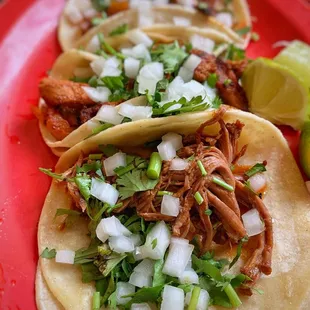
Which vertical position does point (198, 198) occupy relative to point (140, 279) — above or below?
above

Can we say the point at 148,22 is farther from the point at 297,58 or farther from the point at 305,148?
the point at 305,148

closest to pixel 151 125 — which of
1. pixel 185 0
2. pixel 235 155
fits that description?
pixel 235 155

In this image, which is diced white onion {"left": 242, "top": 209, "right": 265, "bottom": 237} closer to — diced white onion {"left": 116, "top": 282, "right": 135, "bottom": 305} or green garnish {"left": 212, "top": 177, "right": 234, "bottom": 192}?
green garnish {"left": 212, "top": 177, "right": 234, "bottom": 192}

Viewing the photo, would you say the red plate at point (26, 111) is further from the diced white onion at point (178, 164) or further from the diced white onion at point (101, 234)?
the diced white onion at point (178, 164)

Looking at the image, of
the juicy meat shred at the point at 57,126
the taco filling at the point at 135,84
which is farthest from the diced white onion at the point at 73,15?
the juicy meat shred at the point at 57,126

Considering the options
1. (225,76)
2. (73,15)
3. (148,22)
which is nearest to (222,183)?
(225,76)

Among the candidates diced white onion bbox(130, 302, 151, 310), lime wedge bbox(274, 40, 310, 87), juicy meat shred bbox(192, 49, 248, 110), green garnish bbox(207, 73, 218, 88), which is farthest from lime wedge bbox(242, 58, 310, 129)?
diced white onion bbox(130, 302, 151, 310)

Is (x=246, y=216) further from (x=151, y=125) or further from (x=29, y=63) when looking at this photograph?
(x=29, y=63)
